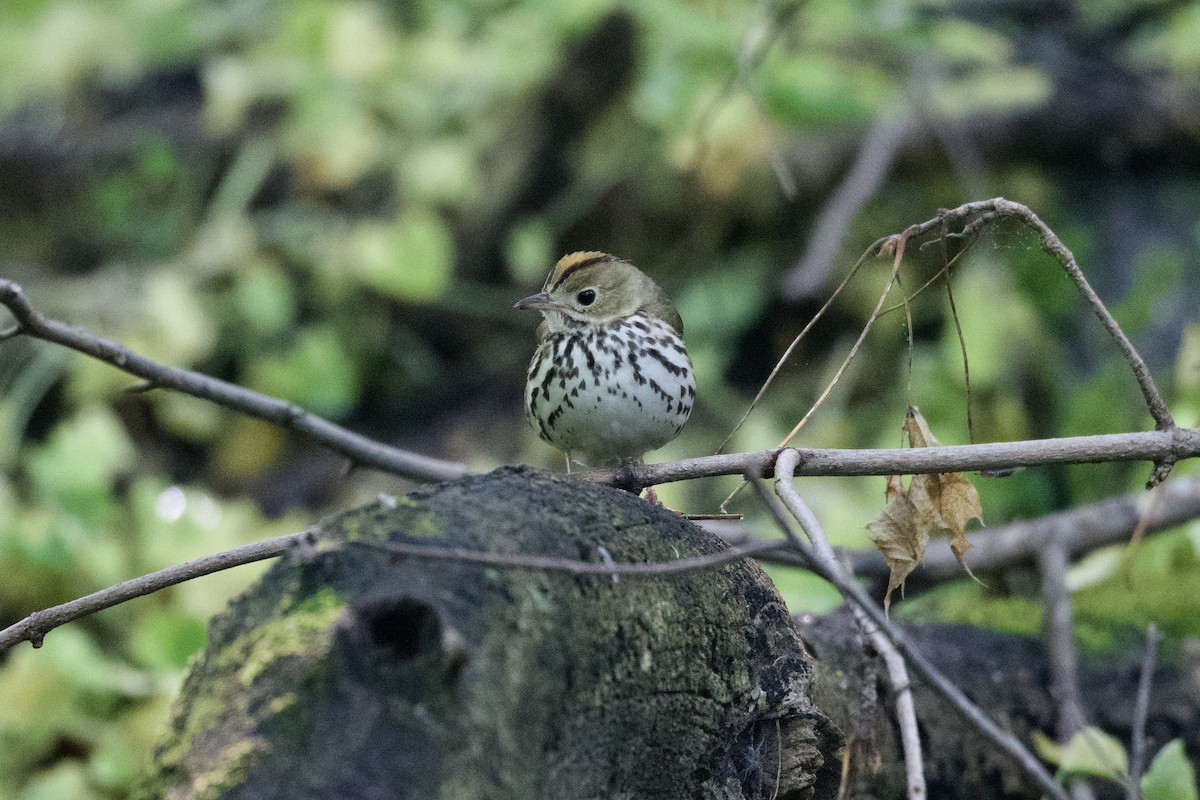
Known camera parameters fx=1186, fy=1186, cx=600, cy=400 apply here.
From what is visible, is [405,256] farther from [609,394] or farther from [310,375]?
[609,394]

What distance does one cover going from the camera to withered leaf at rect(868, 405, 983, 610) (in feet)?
4.60

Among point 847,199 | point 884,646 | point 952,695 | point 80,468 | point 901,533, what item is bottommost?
point 952,695

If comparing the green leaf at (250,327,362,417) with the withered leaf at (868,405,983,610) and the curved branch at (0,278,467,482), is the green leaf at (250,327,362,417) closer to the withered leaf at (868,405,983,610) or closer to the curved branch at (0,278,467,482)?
the curved branch at (0,278,467,482)

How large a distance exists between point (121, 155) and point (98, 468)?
200 cm

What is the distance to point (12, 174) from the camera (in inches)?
176

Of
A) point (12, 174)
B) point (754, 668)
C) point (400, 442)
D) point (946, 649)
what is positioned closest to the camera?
point (754, 668)

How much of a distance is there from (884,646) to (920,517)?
26 cm

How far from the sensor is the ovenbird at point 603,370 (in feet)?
6.39

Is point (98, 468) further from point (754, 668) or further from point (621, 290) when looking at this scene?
point (754, 668)

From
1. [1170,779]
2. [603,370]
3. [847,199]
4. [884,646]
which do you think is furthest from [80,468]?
[1170,779]

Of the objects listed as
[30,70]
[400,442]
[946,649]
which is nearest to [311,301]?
Answer: [400,442]

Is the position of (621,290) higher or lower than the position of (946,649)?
higher

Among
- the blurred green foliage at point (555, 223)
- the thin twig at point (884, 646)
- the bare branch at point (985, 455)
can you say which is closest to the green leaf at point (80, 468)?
the blurred green foliage at point (555, 223)

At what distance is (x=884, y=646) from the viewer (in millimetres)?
1182
